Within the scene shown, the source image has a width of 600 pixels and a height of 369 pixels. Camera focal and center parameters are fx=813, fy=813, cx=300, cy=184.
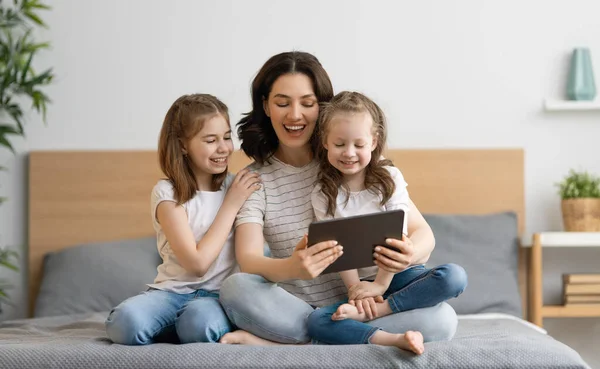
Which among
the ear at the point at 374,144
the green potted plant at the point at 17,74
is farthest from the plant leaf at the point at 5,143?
the ear at the point at 374,144

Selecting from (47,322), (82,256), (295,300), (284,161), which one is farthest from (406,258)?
(82,256)

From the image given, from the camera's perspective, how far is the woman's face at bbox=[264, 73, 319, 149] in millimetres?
2096

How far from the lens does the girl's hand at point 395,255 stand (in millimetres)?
1808

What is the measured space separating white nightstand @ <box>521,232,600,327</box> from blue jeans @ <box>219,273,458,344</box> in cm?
120

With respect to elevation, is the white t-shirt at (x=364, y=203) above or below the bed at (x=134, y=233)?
above

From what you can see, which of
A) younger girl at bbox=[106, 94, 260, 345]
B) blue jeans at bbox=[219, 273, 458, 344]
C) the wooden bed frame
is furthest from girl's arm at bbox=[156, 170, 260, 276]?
the wooden bed frame

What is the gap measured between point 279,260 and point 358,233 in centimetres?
24

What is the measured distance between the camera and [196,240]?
2133mm

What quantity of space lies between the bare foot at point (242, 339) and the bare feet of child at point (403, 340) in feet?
0.91

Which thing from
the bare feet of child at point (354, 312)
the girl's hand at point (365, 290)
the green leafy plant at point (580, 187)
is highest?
the green leafy plant at point (580, 187)

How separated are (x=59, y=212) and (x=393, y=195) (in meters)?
1.76

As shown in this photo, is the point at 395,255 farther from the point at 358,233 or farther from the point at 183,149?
the point at 183,149

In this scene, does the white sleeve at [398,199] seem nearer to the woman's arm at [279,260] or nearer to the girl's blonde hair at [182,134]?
the woman's arm at [279,260]

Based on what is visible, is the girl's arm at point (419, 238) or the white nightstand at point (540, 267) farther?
the white nightstand at point (540, 267)
